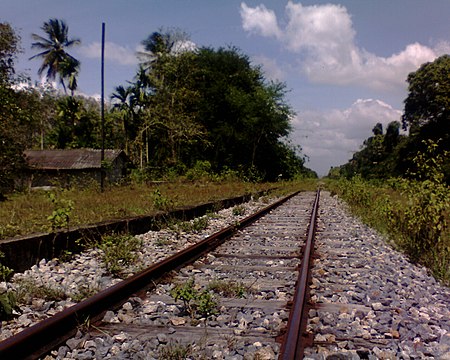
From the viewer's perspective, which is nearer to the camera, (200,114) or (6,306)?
(6,306)

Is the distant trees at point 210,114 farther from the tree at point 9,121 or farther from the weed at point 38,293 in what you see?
the weed at point 38,293

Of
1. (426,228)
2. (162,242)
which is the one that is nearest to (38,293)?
(162,242)

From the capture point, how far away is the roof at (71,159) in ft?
124

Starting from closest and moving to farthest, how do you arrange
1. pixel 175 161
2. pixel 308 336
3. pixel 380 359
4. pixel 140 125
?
1. pixel 380 359
2. pixel 308 336
3. pixel 175 161
4. pixel 140 125

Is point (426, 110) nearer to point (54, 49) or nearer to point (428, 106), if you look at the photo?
point (428, 106)

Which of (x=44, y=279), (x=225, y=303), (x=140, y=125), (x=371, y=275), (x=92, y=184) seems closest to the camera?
(x=225, y=303)

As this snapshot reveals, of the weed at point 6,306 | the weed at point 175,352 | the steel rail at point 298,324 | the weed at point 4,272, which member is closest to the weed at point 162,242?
the weed at point 4,272

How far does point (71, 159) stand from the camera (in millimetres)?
38938

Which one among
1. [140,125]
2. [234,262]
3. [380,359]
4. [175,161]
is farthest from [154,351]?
[140,125]

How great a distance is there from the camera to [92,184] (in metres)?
19.7

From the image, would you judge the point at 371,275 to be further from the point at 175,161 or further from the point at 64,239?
the point at 175,161

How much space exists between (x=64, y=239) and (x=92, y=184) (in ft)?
47.0

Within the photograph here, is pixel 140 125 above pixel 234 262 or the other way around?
above

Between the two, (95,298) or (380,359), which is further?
(95,298)
